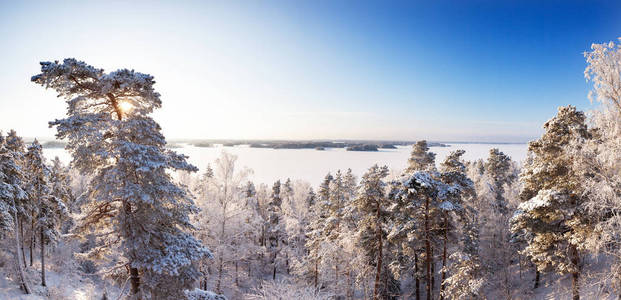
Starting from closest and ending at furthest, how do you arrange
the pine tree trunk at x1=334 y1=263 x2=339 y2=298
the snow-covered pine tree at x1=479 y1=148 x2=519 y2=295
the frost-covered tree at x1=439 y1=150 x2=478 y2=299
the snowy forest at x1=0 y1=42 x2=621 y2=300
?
1. the snowy forest at x1=0 y1=42 x2=621 y2=300
2. the frost-covered tree at x1=439 y1=150 x2=478 y2=299
3. the pine tree trunk at x1=334 y1=263 x2=339 y2=298
4. the snow-covered pine tree at x1=479 y1=148 x2=519 y2=295

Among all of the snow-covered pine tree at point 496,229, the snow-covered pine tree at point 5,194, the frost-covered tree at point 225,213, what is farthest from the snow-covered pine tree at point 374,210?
the snow-covered pine tree at point 5,194

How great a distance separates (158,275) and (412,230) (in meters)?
13.1

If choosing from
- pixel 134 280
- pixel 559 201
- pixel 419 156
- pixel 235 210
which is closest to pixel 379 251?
pixel 559 201

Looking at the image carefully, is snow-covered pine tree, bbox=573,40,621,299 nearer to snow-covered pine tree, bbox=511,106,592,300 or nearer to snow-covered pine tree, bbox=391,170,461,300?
snow-covered pine tree, bbox=511,106,592,300

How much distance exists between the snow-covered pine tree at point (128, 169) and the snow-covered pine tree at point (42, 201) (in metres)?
17.5

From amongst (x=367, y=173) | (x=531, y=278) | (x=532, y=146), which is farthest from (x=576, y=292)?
(x=531, y=278)

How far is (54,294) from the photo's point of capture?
19797mm

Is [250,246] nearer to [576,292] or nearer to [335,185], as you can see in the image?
[335,185]

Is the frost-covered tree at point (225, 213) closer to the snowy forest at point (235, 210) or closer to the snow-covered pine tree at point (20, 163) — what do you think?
the snowy forest at point (235, 210)

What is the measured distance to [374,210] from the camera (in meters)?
17.3

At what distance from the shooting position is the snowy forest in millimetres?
8891

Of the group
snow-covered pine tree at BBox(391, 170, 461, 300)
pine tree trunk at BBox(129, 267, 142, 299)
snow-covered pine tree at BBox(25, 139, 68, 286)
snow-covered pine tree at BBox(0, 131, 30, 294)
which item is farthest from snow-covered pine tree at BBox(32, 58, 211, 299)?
snow-covered pine tree at BBox(25, 139, 68, 286)

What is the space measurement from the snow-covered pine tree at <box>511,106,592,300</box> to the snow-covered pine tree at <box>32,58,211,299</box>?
17047mm

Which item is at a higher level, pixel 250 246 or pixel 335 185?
pixel 335 185
